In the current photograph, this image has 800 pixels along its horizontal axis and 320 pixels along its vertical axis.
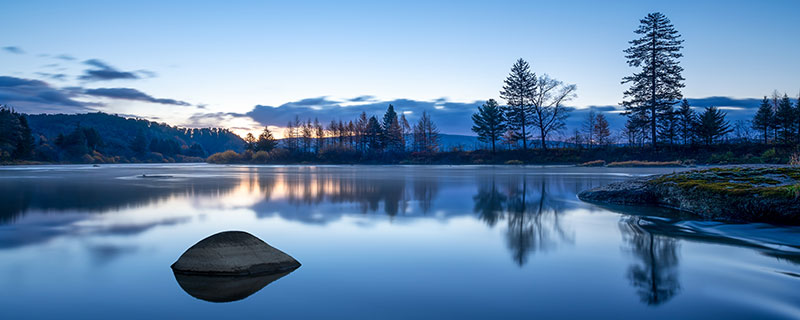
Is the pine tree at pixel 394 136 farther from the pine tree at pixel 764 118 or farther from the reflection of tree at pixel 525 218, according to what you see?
the reflection of tree at pixel 525 218

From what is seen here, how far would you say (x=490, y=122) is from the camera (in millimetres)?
63844

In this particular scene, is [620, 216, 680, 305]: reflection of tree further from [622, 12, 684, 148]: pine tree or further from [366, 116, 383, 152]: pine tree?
[366, 116, 383, 152]: pine tree

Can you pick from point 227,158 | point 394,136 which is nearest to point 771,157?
point 394,136

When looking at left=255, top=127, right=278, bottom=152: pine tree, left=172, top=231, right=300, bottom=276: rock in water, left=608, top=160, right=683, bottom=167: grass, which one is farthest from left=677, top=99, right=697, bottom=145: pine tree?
left=255, top=127, right=278, bottom=152: pine tree

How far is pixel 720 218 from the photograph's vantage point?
322 inches

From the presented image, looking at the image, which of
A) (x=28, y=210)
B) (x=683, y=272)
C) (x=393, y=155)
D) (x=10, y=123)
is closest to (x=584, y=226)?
(x=683, y=272)

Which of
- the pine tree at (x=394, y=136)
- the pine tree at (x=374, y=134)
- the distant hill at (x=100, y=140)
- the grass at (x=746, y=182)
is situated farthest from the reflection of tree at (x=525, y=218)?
the distant hill at (x=100, y=140)

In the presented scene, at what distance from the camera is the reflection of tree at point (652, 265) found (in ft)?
13.6

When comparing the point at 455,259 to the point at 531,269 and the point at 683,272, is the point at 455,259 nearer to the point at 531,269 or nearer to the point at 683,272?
the point at 531,269

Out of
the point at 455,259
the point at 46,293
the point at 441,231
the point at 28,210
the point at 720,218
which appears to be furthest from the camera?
the point at 28,210

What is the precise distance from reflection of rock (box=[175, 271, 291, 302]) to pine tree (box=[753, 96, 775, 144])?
68.2 m

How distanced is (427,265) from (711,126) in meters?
63.3

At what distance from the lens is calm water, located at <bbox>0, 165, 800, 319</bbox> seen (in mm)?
3760

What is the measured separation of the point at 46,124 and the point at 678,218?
9051 inches
